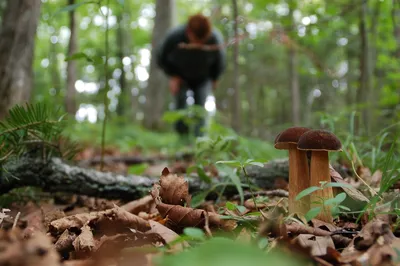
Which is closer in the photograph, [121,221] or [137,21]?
[121,221]

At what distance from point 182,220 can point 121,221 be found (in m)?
0.27

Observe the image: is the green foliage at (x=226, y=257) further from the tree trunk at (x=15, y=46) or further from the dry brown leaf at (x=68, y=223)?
the tree trunk at (x=15, y=46)

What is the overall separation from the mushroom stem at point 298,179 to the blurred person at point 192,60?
4.49 metres

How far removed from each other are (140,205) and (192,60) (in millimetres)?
5098

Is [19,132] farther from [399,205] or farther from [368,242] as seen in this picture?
[399,205]

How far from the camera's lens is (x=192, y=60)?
677 centimetres

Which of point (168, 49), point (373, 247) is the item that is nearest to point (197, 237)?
point (373, 247)

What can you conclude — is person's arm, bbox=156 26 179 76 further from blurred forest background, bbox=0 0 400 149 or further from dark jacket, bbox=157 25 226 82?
blurred forest background, bbox=0 0 400 149

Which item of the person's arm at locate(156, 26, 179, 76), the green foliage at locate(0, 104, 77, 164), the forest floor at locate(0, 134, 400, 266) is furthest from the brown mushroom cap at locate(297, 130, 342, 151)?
the person's arm at locate(156, 26, 179, 76)

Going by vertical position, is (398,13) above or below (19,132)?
above

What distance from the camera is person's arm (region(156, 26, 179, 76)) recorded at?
6515mm

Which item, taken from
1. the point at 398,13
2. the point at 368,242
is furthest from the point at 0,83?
the point at 398,13

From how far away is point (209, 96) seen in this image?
24.1 ft

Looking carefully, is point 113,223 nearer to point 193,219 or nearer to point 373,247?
point 193,219
